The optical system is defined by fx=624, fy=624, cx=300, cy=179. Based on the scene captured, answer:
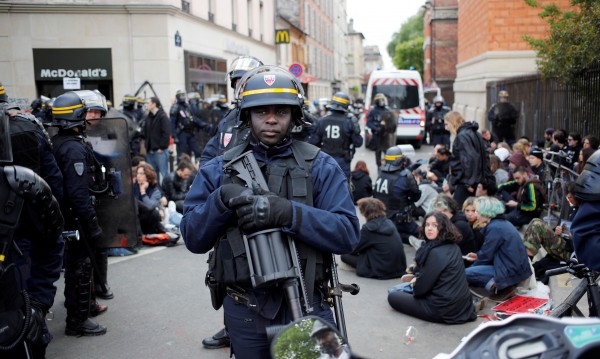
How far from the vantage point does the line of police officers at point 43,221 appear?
11.1 ft

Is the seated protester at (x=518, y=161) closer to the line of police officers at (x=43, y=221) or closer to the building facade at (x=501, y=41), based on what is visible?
the line of police officers at (x=43, y=221)

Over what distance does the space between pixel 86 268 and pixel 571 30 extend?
26.6 ft

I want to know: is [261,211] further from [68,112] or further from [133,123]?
[133,123]

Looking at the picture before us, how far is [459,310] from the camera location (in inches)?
220

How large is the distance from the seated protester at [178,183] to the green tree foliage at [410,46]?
6143 cm

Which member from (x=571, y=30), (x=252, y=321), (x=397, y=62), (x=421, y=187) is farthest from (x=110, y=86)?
(x=397, y=62)

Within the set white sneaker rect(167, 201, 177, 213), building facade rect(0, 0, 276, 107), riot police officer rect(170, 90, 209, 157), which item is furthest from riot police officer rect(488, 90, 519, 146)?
building facade rect(0, 0, 276, 107)

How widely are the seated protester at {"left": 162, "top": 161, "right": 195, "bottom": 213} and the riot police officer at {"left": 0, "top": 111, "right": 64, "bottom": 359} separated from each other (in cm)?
608

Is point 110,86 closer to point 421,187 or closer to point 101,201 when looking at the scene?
point 421,187

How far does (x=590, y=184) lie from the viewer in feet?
9.43

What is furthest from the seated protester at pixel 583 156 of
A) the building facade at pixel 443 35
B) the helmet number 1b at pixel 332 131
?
the building facade at pixel 443 35

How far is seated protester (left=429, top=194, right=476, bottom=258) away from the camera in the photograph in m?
6.91

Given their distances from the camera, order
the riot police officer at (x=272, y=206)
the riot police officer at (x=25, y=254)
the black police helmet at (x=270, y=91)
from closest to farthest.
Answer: the riot police officer at (x=272, y=206) → the black police helmet at (x=270, y=91) → the riot police officer at (x=25, y=254)

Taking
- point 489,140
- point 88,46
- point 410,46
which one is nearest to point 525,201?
point 489,140
